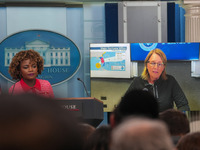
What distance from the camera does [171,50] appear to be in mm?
6676

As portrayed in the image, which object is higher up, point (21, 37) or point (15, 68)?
point (21, 37)

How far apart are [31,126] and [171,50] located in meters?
6.35

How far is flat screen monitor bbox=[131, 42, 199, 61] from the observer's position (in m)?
6.68

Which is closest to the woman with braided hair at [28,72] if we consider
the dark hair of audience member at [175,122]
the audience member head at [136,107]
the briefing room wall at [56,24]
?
the dark hair of audience member at [175,122]

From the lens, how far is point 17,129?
1.51ft

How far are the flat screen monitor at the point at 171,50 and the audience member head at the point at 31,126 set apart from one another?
6254 mm

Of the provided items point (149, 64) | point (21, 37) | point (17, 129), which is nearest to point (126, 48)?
point (149, 64)

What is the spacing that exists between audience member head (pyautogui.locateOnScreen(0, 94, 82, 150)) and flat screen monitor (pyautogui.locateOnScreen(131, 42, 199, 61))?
6254 millimetres

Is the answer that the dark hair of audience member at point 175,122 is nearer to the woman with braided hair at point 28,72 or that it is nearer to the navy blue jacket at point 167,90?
the woman with braided hair at point 28,72

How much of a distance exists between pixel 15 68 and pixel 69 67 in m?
3.09

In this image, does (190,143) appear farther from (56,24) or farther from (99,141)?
(56,24)

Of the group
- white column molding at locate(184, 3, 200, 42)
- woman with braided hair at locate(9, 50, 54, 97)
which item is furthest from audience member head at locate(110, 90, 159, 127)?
white column molding at locate(184, 3, 200, 42)

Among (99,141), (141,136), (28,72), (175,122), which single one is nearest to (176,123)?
(175,122)

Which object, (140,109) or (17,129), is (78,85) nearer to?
(140,109)
